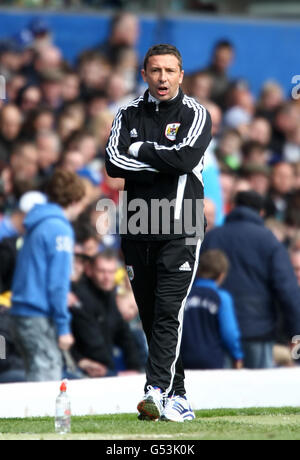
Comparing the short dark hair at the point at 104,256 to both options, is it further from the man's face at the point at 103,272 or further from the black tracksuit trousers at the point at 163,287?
the black tracksuit trousers at the point at 163,287

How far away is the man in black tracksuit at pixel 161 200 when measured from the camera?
687cm

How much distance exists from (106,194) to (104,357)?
8.49ft

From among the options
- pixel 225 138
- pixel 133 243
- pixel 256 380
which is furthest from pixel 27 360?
pixel 225 138

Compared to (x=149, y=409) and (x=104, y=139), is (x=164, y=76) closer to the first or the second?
(x=149, y=409)

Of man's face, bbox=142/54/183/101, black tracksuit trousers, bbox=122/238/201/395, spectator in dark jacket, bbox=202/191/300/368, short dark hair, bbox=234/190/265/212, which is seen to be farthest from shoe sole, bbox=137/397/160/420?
short dark hair, bbox=234/190/265/212

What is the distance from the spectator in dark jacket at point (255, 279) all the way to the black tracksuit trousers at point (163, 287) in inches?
134

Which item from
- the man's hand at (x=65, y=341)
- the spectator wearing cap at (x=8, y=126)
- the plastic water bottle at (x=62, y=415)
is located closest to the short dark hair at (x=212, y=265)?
the man's hand at (x=65, y=341)

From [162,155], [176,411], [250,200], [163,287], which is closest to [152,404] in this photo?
[176,411]

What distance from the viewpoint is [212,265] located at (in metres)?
9.86

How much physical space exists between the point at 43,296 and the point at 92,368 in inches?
41.2

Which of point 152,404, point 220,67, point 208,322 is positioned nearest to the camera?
point 152,404

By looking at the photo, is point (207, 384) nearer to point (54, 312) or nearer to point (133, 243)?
point (54, 312)

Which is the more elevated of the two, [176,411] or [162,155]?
[162,155]

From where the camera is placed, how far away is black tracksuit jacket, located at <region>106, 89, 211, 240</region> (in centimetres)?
686
